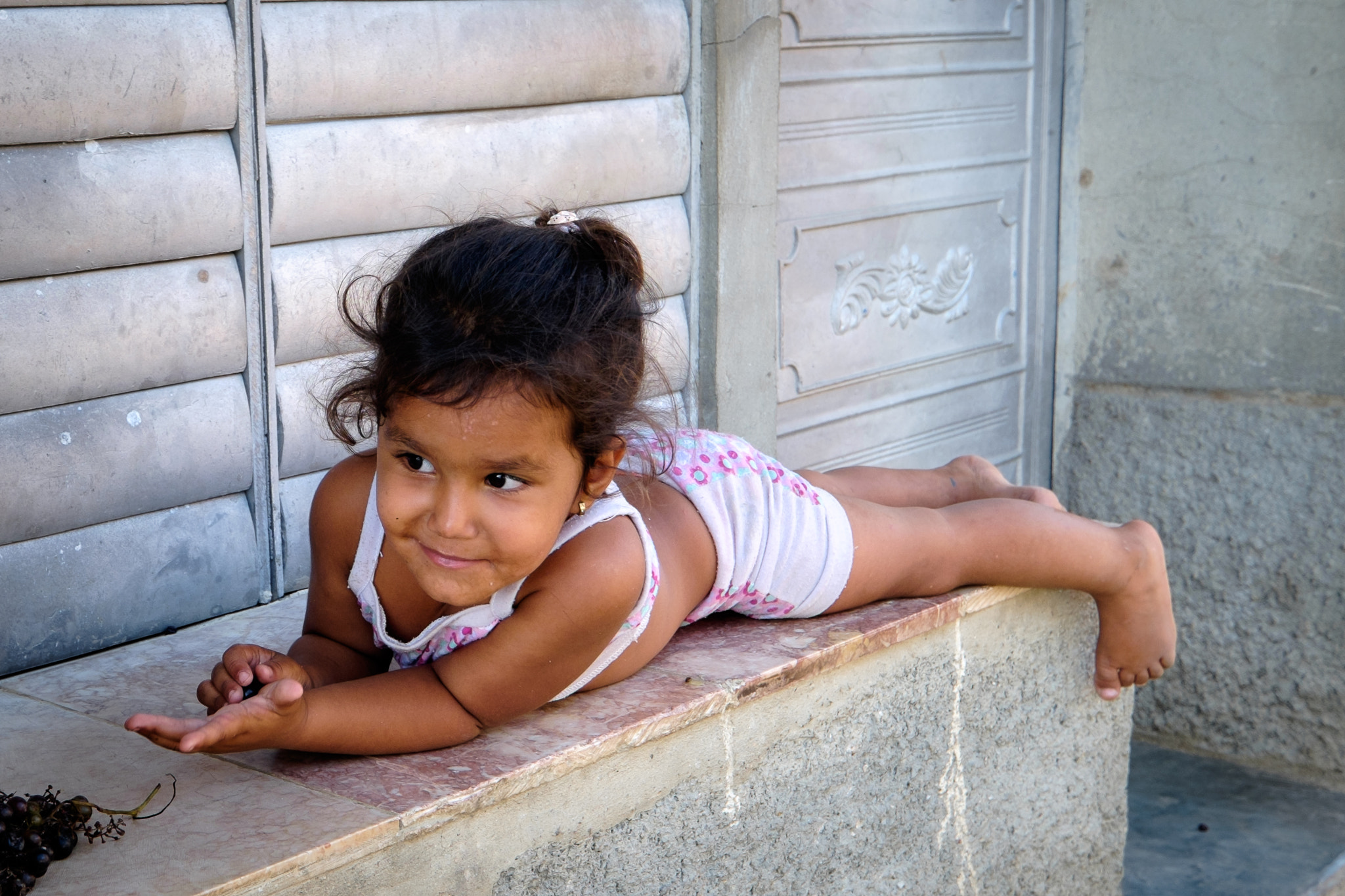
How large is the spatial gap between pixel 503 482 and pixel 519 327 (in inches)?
7.0

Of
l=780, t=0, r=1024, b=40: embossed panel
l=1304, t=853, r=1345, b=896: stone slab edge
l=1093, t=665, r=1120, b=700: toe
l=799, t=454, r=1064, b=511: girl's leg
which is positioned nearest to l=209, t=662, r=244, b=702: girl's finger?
l=799, t=454, r=1064, b=511: girl's leg

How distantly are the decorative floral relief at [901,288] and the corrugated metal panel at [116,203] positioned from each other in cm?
179

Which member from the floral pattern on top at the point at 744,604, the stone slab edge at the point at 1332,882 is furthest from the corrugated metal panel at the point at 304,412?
the stone slab edge at the point at 1332,882

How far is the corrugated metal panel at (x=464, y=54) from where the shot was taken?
2.27 m

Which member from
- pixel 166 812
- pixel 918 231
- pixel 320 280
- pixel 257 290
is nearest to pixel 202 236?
pixel 257 290

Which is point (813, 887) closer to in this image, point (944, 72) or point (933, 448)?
point (933, 448)

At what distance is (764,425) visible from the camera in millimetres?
3307

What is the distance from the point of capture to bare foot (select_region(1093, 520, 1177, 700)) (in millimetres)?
2355

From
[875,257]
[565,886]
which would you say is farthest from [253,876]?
[875,257]

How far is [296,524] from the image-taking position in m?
2.43

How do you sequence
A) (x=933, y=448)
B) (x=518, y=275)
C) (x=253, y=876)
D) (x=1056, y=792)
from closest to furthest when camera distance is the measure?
(x=253, y=876)
(x=518, y=275)
(x=1056, y=792)
(x=933, y=448)

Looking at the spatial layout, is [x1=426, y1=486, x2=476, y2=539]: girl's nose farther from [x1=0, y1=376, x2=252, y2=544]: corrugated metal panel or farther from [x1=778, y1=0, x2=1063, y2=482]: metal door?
[x1=778, y1=0, x2=1063, y2=482]: metal door

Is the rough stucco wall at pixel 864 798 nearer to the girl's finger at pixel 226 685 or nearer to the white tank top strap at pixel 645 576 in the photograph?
the white tank top strap at pixel 645 576

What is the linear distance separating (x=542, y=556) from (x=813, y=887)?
79 cm
